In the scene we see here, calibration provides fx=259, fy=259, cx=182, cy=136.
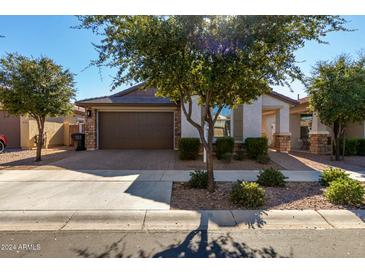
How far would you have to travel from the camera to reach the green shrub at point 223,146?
12.3m

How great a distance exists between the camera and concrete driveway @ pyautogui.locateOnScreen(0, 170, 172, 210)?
5.78 m

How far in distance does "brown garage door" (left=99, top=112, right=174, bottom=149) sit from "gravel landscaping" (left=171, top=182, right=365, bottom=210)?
908 cm

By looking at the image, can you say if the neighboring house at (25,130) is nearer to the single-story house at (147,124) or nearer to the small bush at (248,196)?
the single-story house at (147,124)

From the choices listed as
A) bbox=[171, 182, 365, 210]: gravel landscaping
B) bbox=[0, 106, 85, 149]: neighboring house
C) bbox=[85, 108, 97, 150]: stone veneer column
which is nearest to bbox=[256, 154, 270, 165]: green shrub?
bbox=[171, 182, 365, 210]: gravel landscaping

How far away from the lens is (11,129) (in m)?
18.9

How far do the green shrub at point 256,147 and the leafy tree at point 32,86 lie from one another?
8.93m

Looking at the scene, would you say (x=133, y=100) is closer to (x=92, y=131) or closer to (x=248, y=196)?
(x=92, y=131)

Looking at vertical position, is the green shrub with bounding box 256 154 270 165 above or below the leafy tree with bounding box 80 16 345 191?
below

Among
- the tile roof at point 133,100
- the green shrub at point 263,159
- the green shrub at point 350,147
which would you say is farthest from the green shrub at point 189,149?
the green shrub at point 350,147

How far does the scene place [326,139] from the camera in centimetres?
1573

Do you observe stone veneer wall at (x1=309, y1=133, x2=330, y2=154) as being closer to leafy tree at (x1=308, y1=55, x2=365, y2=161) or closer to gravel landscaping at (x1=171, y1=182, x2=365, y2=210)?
leafy tree at (x1=308, y1=55, x2=365, y2=161)

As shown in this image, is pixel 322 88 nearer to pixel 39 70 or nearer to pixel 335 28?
pixel 335 28

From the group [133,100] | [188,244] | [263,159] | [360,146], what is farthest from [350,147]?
[188,244]

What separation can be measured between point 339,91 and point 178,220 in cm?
1016
